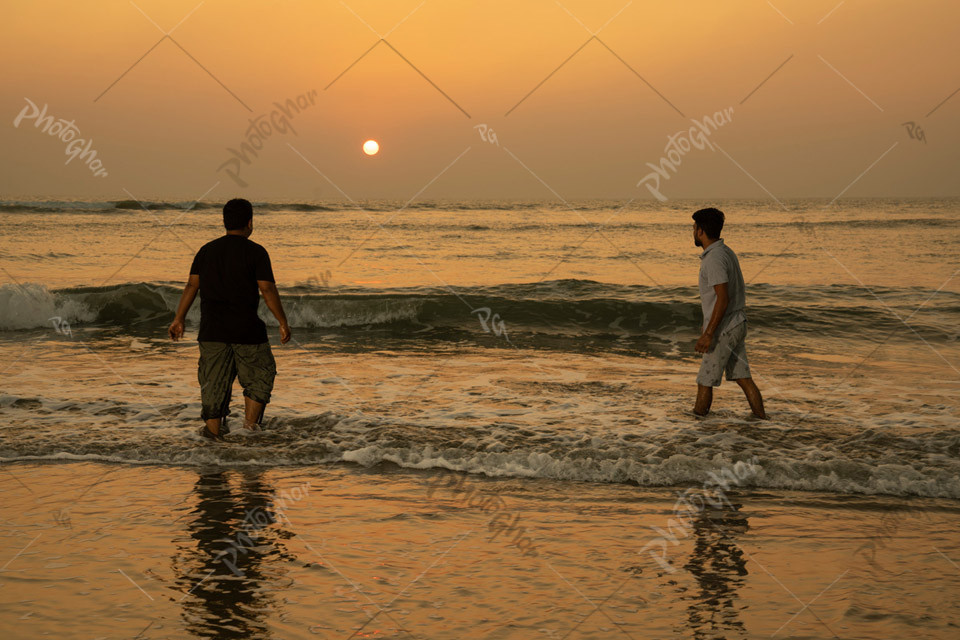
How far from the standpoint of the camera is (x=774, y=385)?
946 cm

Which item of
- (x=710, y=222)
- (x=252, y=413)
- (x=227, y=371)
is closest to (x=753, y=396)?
(x=710, y=222)

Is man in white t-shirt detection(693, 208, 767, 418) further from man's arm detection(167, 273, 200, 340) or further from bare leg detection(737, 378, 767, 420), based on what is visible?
man's arm detection(167, 273, 200, 340)

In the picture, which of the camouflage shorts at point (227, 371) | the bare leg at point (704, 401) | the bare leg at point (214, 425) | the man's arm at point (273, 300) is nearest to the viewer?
the man's arm at point (273, 300)

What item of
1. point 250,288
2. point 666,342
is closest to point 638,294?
point 666,342

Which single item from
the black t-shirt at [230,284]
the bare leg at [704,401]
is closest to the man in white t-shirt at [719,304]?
the bare leg at [704,401]

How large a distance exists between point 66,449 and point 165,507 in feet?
6.08

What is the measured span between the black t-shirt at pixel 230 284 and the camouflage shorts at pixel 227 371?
3.5 inches

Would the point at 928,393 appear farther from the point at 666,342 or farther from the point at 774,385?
the point at 666,342

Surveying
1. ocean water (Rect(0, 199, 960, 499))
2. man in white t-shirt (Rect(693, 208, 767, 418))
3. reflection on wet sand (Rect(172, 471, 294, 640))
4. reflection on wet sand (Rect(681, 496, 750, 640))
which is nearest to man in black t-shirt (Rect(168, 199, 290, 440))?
ocean water (Rect(0, 199, 960, 499))

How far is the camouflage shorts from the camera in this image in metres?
6.48

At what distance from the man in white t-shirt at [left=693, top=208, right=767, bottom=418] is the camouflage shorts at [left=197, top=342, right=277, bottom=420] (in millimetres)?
3455

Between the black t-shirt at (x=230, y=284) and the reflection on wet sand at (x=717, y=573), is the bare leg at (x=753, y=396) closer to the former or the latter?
the reflection on wet sand at (x=717, y=573)

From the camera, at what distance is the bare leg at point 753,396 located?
7.19 m

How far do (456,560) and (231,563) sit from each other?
108cm
